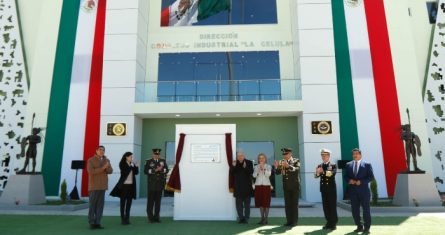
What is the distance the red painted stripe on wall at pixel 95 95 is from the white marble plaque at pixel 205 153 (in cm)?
735

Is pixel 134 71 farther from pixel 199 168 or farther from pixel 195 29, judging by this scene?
pixel 199 168

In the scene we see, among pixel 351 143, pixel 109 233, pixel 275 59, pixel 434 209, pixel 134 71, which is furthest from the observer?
pixel 275 59

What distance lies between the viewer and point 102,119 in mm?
14367

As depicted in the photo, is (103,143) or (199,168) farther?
(103,143)

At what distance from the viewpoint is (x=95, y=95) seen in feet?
48.1

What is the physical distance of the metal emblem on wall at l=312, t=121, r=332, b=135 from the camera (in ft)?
45.1

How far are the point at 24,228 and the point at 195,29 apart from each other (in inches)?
455

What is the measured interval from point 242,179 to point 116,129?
8.21m

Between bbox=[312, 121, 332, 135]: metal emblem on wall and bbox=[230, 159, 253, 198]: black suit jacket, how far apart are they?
6.62 m

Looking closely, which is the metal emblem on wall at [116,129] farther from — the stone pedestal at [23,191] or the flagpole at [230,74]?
the flagpole at [230,74]

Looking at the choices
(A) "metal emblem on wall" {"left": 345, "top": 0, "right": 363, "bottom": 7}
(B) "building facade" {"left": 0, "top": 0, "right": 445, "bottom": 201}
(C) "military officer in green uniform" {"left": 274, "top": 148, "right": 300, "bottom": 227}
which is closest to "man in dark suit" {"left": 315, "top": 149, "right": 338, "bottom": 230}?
(C) "military officer in green uniform" {"left": 274, "top": 148, "right": 300, "bottom": 227}

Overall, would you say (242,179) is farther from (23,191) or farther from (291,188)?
(23,191)

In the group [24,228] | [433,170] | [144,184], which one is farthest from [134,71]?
[433,170]

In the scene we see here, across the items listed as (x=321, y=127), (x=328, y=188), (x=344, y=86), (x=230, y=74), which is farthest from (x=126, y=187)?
(x=344, y=86)
